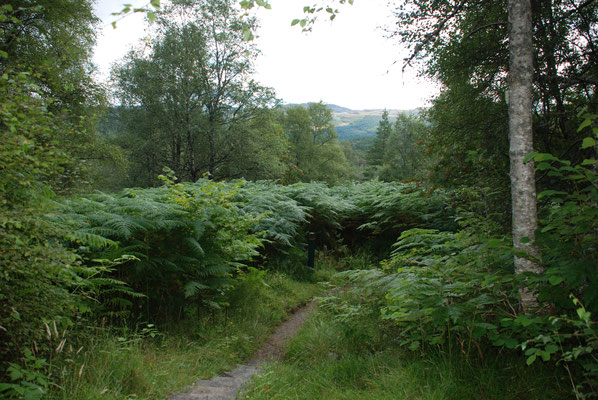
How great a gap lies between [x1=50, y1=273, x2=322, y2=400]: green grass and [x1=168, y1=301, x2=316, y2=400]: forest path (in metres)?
0.11

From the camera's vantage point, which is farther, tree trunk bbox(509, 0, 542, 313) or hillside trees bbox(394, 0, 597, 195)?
hillside trees bbox(394, 0, 597, 195)

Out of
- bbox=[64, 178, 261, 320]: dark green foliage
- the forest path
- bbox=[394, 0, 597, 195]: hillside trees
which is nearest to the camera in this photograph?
the forest path

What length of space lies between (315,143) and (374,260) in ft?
128

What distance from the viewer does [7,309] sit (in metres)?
2.42

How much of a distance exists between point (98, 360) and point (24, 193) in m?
1.59

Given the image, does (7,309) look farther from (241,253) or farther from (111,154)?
(111,154)

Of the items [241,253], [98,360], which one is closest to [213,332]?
[241,253]

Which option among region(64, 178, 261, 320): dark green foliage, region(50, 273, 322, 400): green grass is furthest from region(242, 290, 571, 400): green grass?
region(64, 178, 261, 320): dark green foliage

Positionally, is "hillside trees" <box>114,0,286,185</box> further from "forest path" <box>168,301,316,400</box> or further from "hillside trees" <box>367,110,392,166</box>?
"hillside trees" <box>367,110,392,166</box>

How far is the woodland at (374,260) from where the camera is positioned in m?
2.63

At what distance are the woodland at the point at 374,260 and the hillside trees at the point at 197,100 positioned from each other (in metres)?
13.2

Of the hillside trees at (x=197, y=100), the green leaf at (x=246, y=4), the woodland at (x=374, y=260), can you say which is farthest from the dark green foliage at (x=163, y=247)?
the hillside trees at (x=197, y=100)

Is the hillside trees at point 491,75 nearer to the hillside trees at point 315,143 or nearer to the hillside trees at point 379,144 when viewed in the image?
the hillside trees at point 315,143

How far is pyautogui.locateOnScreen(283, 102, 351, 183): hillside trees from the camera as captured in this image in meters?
42.4
